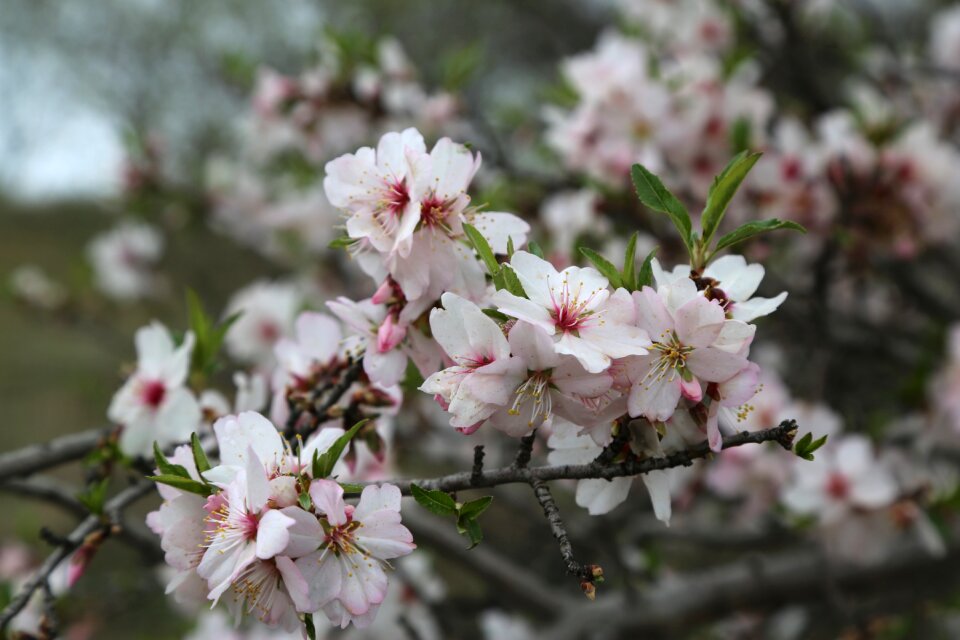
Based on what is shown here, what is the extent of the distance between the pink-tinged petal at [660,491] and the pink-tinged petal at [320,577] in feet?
1.12

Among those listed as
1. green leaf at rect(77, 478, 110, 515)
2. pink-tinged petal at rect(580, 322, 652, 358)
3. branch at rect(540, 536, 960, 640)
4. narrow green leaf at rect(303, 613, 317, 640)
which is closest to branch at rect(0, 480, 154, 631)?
green leaf at rect(77, 478, 110, 515)

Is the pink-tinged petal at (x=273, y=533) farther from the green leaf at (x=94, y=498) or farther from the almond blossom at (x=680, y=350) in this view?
the green leaf at (x=94, y=498)

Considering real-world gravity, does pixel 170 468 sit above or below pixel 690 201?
above

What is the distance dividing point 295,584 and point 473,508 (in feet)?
0.65

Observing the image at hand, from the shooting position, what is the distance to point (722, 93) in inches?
89.9

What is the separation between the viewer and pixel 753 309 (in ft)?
2.77

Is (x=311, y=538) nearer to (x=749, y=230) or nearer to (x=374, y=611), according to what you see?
(x=374, y=611)

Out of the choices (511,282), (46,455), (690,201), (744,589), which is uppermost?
(511,282)

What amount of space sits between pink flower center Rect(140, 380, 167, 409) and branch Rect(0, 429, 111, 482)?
13cm

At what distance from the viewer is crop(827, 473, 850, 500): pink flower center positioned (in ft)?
5.77

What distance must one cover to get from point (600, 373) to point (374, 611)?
346mm

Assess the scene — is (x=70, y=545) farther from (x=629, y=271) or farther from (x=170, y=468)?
(x=629, y=271)

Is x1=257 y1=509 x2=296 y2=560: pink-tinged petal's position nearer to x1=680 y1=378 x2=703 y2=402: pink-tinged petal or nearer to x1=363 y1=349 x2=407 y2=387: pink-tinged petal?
x1=363 y1=349 x2=407 y2=387: pink-tinged petal

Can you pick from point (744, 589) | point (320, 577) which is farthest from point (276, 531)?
point (744, 589)
